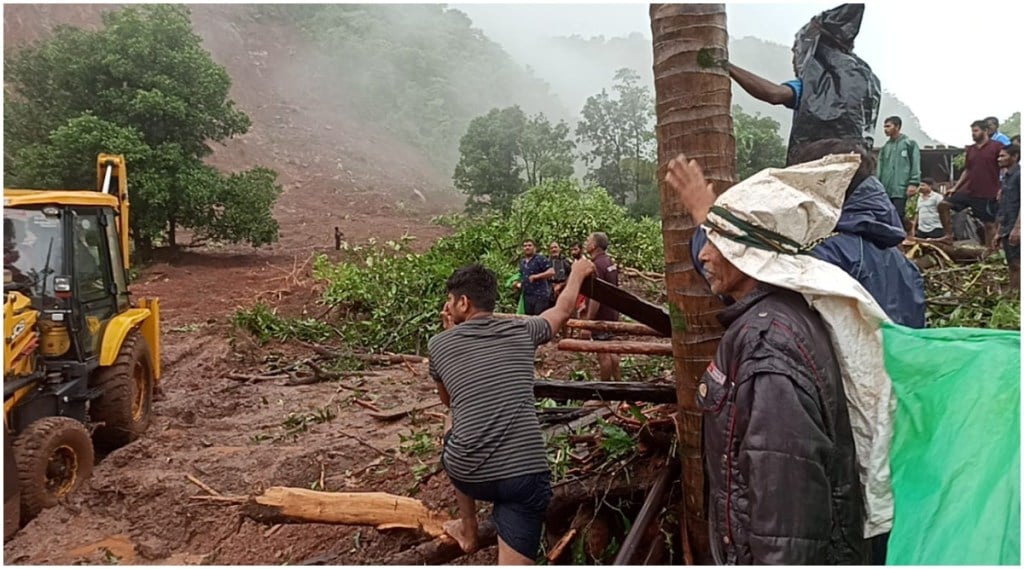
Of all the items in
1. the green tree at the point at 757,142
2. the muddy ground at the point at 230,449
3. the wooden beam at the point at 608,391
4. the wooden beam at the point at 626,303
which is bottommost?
the muddy ground at the point at 230,449

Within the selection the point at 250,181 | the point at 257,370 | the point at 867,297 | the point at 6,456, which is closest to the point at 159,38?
the point at 250,181

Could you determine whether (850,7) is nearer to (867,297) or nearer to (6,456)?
(867,297)

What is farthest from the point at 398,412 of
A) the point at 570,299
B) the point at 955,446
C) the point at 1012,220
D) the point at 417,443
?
the point at 1012,220

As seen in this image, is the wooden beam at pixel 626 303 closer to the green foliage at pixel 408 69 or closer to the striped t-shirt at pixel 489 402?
the striped t-shirt at pixel 489 402

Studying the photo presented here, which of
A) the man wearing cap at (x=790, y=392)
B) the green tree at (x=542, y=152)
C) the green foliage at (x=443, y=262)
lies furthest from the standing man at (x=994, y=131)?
the green tree at (x=542, y=152)

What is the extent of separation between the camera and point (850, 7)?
140 inches

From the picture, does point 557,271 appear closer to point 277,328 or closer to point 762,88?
point 277,328

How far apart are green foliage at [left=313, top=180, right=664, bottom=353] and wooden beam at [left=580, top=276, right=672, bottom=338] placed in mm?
7013

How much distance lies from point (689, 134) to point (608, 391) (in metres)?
1.39

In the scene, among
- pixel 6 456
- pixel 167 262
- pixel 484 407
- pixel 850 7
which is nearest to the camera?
pixel 484 407

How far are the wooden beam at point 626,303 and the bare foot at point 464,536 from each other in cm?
120

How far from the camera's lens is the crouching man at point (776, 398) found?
1.61m

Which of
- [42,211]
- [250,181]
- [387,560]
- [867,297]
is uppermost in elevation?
[250,181]

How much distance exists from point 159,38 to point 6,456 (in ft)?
55.3
